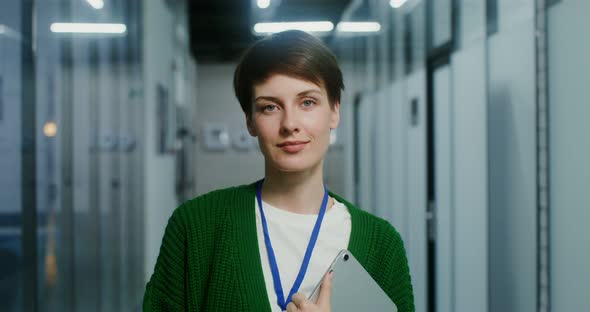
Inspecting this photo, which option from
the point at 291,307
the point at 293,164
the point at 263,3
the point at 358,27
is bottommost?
the point at 291,307

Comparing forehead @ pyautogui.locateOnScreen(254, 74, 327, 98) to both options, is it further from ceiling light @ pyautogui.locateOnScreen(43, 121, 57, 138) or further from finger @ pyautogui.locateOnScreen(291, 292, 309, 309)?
ceiling light @ pyautogui.locateOnScreen(43, 121, 57, 138)

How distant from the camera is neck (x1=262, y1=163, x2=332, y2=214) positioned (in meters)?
1.06

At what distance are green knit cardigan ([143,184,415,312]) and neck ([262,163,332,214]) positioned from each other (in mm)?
54

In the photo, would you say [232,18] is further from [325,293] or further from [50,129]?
[325,293]

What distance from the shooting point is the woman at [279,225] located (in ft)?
3.20

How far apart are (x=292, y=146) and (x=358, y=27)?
409 centimetres

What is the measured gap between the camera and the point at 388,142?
14.4 ft

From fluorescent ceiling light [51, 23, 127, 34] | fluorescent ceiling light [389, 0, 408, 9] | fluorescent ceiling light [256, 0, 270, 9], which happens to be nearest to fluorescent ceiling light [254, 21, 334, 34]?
fluorescent ceiling light [256, 0, 270, 9]

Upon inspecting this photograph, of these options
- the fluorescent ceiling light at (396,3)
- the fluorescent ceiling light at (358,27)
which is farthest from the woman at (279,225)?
the fluorescent ceiling light at (358,27)

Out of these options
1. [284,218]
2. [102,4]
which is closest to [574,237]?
[284,218]

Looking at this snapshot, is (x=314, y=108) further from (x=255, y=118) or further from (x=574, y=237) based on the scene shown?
(x=574, y=237)

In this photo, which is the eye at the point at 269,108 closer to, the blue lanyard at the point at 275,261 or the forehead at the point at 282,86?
the forehead at the point at 282,86

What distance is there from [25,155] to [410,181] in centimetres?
278

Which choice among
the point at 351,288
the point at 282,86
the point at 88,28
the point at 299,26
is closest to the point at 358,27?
the point at 299,26
